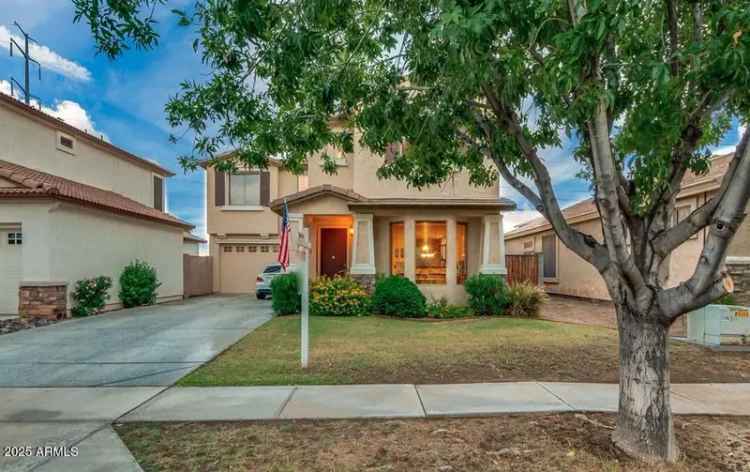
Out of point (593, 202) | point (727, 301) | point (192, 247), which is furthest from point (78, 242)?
point (727, 301)

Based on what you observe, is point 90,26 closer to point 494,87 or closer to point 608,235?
point 494,87

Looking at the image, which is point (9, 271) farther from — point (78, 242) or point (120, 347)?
point (120, 347)

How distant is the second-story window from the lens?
19.4 metres

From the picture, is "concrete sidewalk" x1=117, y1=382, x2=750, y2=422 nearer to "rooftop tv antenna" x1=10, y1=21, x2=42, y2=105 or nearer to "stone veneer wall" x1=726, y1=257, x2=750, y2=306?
"stone veneer wall" x1=726, y1=257, x2=750, y2=306

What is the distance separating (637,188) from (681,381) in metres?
3.81

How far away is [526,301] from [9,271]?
595 inches

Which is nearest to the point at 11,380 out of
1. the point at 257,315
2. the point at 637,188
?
the point at 257,315

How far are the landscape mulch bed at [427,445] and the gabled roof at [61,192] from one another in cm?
1024

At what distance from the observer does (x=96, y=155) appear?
50.9ft

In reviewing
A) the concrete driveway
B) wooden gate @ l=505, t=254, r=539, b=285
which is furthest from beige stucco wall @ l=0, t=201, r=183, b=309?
wooden gate @ l=505, t=254, r=539, b=285

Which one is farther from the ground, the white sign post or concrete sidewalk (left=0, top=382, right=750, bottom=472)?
the white sign post

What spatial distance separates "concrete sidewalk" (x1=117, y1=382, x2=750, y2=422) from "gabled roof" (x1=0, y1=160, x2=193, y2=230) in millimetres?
9467

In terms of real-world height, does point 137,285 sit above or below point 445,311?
above

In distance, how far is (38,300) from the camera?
10992 mm
